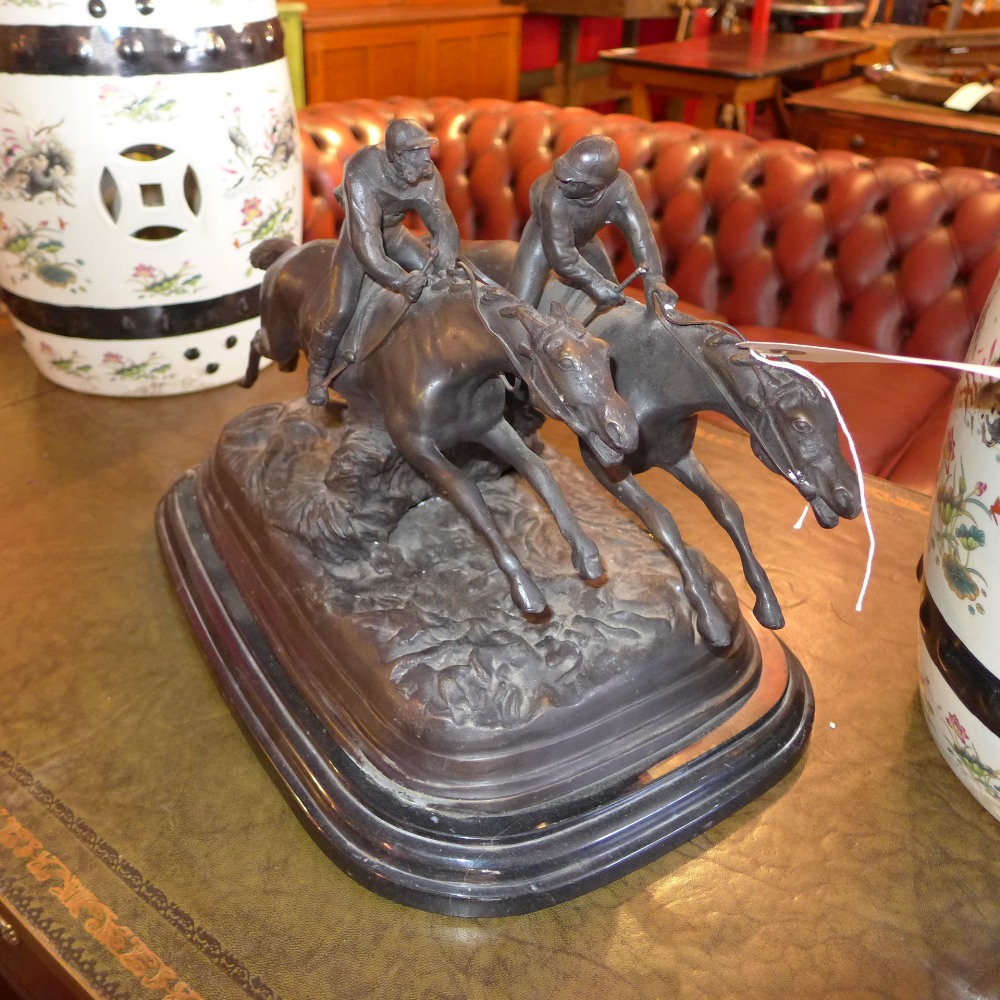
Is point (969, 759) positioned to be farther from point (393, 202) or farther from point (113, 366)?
point (113, 366)

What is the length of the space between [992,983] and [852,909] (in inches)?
3.6

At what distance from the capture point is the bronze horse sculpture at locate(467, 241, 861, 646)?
0.54 metres

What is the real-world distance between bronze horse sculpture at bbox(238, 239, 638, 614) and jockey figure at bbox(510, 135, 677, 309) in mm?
55

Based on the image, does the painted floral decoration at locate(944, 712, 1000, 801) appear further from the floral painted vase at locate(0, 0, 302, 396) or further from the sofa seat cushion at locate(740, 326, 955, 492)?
the floral painted vase at locate(0, 0, 302, 396)

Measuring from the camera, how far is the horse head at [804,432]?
0.53 m

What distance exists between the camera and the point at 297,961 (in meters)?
0.60

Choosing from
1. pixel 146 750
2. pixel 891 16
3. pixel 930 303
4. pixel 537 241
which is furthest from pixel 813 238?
pixel 891 16

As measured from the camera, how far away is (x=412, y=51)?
324 cm

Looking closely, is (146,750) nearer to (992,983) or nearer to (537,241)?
(537,241)

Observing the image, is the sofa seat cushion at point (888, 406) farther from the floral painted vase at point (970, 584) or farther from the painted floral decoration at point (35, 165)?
the painted floral decoration at point (35, 165)

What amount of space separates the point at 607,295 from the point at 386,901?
0.45m

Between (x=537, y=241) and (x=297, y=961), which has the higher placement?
(x=537, y=241)

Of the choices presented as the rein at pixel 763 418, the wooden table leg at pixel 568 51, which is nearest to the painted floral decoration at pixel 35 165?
the rein at pixel 763 418

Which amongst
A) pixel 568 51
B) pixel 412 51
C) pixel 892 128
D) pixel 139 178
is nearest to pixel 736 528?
pixel 139 178
